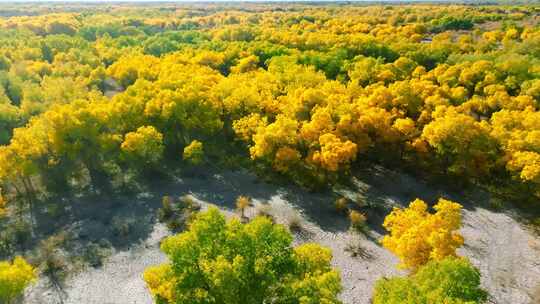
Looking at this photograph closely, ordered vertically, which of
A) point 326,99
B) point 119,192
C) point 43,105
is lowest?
point 119,192

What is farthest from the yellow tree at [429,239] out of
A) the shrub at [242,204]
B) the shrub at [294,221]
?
the shrub at [242,204]

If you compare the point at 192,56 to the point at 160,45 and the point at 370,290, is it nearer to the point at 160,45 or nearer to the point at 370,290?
the point at 160,45

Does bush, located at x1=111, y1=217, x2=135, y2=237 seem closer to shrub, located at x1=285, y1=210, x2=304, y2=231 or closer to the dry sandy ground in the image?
the dry sandy ground

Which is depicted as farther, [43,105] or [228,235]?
[43,105]

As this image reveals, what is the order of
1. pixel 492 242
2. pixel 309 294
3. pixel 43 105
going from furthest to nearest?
pixel 43 105 → pixel 492 242 → pixel 309 294

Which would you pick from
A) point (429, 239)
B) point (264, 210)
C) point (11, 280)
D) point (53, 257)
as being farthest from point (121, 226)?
point (429, 239)

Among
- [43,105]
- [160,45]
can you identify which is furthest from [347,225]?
[160,45]

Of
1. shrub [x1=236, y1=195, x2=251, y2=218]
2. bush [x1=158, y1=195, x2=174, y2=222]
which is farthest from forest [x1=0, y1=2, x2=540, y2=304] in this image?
shrub [x1=236, y1=195, x2=251, y2=218]
